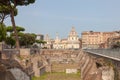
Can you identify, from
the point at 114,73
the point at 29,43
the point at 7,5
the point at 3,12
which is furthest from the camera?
the point at 29,43

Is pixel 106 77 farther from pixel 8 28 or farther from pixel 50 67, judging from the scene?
pixel 8 28

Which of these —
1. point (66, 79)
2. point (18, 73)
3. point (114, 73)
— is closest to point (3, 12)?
point (66, 79)

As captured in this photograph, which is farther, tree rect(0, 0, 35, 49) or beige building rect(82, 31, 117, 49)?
beige building rect(82, 31, 117, 49)

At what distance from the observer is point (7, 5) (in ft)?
107

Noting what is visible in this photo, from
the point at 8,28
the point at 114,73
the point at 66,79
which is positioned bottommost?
the point at 66,79

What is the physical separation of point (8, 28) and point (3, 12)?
23873mm

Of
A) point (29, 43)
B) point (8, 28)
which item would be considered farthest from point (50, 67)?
point (29, 43)

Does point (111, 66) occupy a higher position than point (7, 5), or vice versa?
point (7, 5)

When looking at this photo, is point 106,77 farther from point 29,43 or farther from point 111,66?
point 29,43

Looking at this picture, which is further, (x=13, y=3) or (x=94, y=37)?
(x=94, y=37)

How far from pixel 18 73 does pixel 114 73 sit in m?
4.09

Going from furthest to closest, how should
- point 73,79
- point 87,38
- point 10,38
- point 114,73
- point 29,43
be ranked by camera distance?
point 87,38 → point 29,43 → point 10,38 → point 73,79 → point 114,73

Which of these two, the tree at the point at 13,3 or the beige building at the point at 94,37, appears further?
the beige building at the point at 94,37

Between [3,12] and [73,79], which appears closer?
[73,79]
